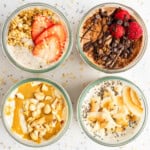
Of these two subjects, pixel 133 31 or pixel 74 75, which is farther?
pixel 74 75

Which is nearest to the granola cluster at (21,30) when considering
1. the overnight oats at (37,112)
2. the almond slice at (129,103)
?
the overnight oats at (37,112)

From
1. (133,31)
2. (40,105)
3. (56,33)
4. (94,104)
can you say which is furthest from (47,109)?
(133,31)

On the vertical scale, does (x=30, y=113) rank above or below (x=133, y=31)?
below

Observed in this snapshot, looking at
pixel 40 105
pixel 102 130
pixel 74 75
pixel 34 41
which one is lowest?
pixel 102 130

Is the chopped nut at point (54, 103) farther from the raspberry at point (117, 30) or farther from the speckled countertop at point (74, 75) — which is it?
the raspberry at point (117, 30)

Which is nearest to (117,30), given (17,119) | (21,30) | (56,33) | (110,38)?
(110,38)

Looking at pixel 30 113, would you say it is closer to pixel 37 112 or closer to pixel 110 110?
pixel 37 112
